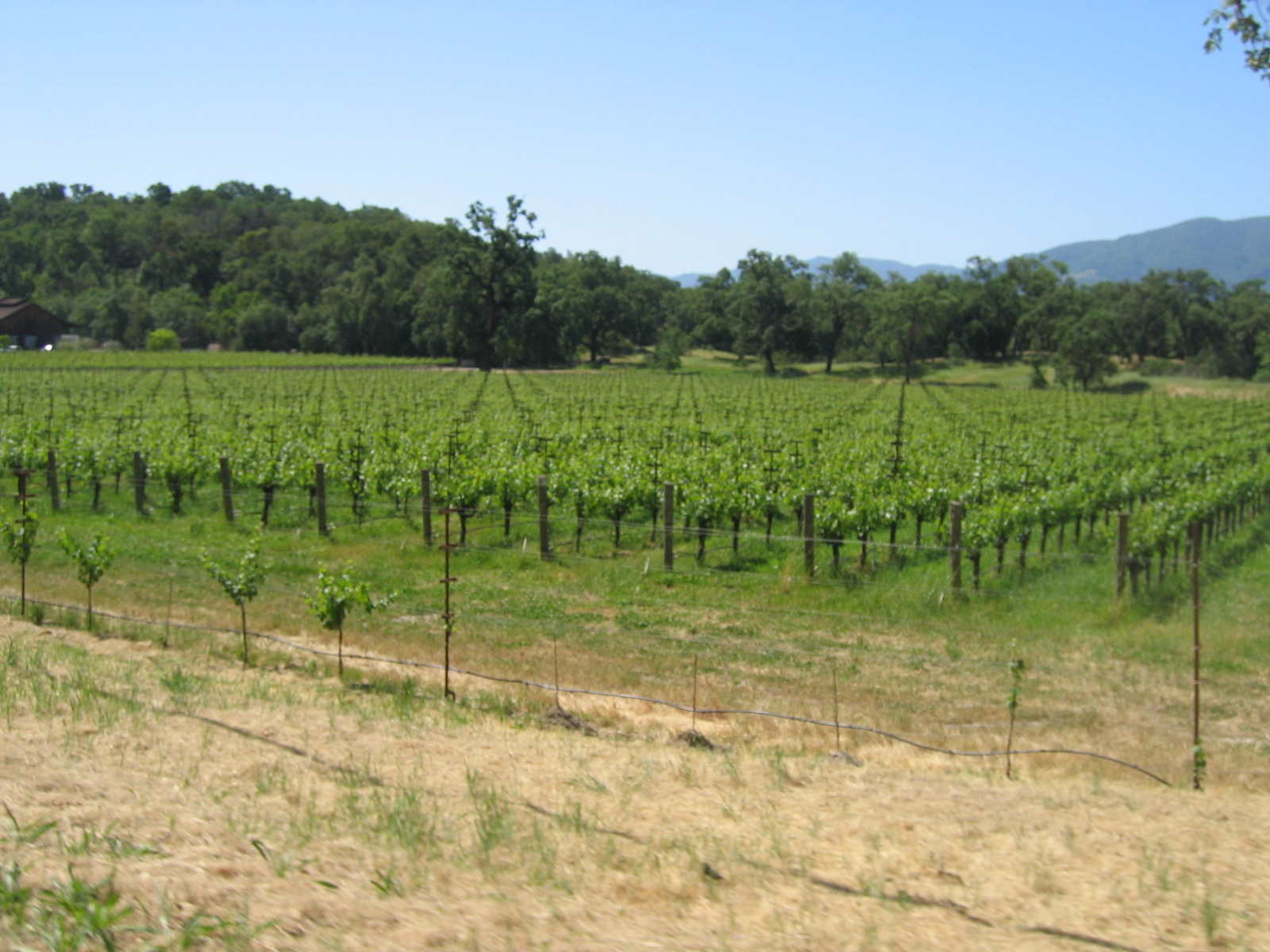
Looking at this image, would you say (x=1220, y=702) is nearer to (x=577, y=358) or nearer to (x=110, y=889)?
(x=110, y=889)

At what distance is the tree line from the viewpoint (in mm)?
67500

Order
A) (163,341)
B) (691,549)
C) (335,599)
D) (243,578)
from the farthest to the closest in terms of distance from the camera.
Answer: (163,341) < (691,549) < (243,578) < (335,599)

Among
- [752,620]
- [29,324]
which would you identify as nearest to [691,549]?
[752,620]

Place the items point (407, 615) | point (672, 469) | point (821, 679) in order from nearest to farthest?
point (821, 679) < point (407, 615) < point (672, 469)

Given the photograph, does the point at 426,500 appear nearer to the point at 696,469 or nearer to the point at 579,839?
the point at 696,469

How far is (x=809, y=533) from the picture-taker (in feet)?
43.4

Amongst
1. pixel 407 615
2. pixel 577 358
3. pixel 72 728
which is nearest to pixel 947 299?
pixel 577 358

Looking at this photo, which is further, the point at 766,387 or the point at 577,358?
the point at 577,358

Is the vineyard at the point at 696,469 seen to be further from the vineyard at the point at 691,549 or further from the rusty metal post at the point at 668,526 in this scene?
the rusty metal post at the point at 668,526

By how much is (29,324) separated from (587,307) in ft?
132

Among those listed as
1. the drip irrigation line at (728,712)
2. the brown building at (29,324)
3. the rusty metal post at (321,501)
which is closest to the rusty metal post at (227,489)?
the rusty metal post at (321,501)

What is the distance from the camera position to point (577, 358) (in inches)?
3081

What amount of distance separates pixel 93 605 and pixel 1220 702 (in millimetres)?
11460

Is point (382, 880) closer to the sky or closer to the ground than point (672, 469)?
closer to the ground
